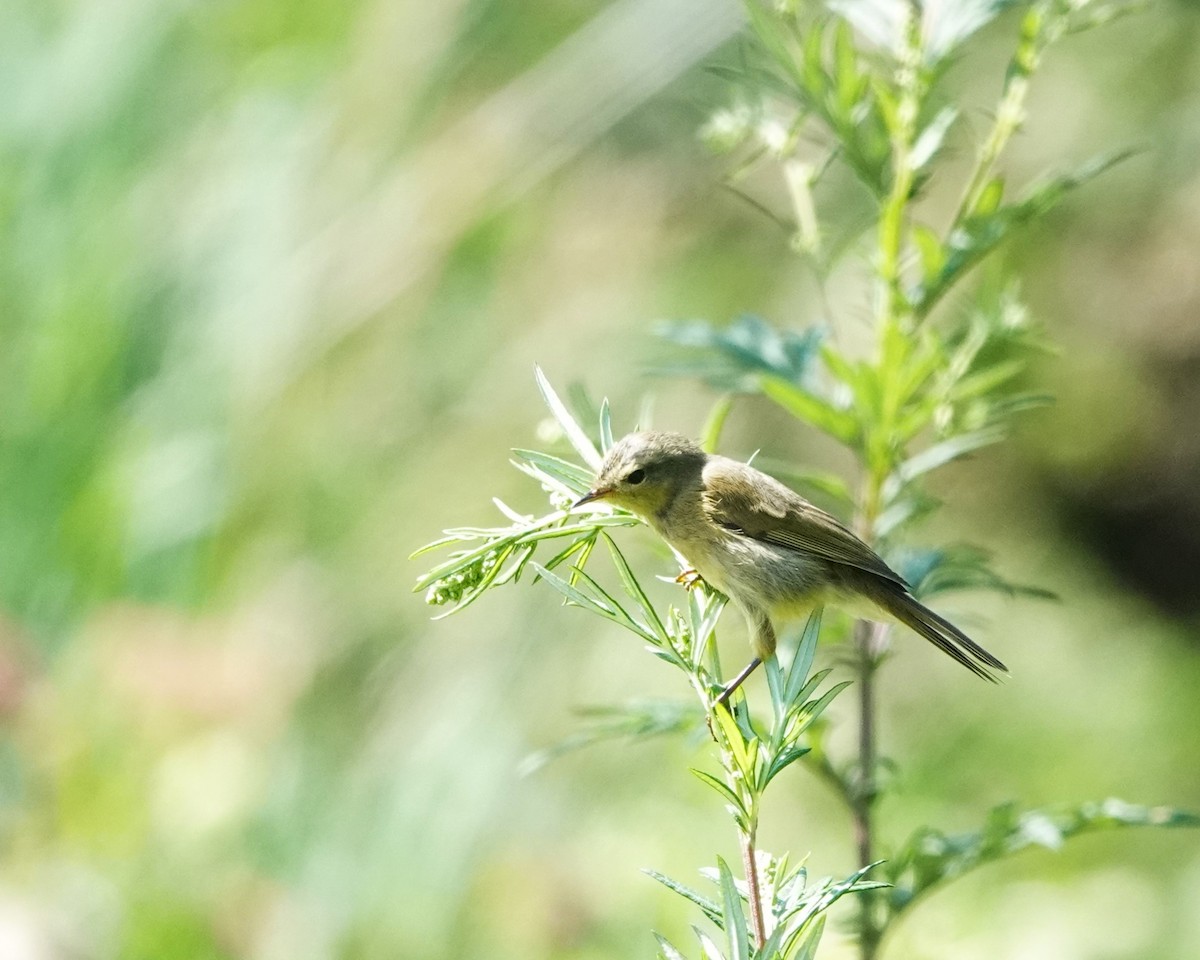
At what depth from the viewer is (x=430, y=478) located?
4.76 metres

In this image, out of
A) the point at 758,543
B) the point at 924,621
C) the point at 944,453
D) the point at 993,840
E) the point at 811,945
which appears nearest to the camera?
the point at 811,945

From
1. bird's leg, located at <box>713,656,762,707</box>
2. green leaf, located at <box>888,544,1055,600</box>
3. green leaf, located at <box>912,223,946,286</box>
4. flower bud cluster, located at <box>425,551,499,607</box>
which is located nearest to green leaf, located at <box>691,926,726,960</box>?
bird's leg, located at <box>713,656,762,707</box>

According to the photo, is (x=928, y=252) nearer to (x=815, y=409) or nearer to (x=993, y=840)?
(x=815, y=409)

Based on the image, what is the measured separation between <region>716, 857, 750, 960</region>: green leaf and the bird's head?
52 cm

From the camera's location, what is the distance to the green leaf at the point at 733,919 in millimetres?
779

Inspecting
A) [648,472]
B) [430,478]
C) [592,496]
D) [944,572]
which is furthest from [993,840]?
[430,478]

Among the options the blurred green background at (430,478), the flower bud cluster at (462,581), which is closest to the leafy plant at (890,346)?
the flower bud cluster at (462,581)

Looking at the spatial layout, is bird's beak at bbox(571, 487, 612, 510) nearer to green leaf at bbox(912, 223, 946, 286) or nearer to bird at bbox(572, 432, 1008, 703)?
bird at bbox(572, 432, 1008, 703)

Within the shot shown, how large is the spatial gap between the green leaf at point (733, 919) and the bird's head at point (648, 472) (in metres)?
0.52

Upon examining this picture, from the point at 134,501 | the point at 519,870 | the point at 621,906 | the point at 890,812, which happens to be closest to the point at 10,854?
the point at 134,501

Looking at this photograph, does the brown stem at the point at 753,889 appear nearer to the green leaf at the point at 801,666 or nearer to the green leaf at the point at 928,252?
the green leaf at the point at 801,666

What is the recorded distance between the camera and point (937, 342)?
1342 millimetres

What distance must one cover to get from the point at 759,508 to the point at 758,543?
0.23ft

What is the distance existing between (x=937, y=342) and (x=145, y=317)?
9.36 feet
